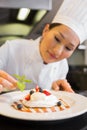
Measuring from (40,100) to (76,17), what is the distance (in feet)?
1.29

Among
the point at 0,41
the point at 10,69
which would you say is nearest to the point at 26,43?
the point at 10,69

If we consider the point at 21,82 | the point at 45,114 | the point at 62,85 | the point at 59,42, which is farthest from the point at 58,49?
the point at 45,114

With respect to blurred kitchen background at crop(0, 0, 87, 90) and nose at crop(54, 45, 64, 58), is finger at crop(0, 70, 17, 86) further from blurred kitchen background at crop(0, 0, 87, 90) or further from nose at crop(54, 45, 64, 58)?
blurred kitchen background at crop(0, 0, 87, 90)

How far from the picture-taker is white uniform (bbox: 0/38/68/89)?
91 cm

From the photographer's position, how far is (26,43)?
1004 millimetres

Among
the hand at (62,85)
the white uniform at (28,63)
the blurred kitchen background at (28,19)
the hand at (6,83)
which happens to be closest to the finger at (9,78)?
the hand at (6,83)

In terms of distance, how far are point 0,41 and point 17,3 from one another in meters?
0.34

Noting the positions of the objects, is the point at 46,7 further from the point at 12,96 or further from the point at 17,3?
the point at 12,96

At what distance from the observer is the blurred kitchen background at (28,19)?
0.96 meters

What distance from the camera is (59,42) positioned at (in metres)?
0.77

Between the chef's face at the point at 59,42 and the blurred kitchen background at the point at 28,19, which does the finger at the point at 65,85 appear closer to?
the chef's face at the point at 59,42

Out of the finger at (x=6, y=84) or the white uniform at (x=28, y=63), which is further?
the white uniform at (x=28, y=63)

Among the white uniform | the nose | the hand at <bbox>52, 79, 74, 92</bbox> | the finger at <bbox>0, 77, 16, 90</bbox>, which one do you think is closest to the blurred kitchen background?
the white uniform

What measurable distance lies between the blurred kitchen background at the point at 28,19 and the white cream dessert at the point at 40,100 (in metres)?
0.53
